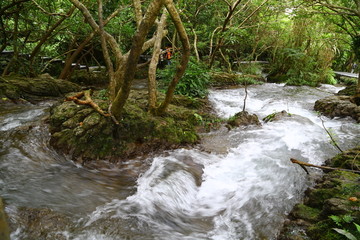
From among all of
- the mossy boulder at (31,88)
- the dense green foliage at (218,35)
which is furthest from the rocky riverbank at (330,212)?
the mossy boulder at (31,88)

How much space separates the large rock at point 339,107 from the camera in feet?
28.8

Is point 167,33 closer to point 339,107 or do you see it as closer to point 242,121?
point 242,121

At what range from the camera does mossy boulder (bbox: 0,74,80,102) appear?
27.6 feet

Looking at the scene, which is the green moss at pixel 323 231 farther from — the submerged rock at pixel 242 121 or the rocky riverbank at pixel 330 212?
the submerged rock at pixel 242 121

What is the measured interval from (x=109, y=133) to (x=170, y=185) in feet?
5.91

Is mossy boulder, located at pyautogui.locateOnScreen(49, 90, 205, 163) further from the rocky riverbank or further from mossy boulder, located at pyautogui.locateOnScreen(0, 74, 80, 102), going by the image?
mossy boulder, located at pyautogui.locateOnScreen(0, 74, 80, 102)

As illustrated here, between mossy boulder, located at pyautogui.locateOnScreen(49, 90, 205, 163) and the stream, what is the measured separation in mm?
256

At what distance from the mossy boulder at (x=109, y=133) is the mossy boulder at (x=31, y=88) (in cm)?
343

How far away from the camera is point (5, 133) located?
5656 millimetres

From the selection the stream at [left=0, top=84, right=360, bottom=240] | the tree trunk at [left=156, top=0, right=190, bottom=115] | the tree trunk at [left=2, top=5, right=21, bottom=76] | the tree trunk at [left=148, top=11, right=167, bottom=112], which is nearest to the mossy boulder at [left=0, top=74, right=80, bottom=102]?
the tree trunk at [left=2, top=5, right=21, bottom=76]

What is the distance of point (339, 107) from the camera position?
9.15 meters

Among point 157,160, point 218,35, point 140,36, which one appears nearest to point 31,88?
point 157,160

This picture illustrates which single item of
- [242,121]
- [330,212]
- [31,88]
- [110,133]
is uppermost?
[31,88]

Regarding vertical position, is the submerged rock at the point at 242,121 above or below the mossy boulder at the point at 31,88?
below
